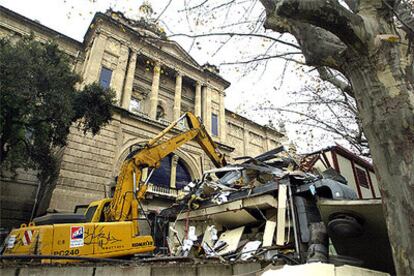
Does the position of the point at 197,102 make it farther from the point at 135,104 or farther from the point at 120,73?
the point at 120,73

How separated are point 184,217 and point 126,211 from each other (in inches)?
104

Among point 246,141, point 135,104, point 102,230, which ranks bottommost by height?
point 102,230

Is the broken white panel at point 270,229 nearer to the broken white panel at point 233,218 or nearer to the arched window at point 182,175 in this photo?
the broken white panel at point 233,218

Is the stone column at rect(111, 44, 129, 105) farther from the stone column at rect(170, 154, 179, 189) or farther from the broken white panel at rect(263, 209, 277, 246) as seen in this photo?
the broken white panel at rect(263, 209, 277, 246)

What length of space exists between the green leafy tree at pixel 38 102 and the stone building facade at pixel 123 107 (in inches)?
82.5

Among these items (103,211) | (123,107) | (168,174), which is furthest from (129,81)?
(103,211)

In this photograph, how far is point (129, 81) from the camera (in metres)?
19.7

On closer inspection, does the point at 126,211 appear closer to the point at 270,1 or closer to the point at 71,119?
the point at 270,1

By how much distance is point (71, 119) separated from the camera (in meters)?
12.3

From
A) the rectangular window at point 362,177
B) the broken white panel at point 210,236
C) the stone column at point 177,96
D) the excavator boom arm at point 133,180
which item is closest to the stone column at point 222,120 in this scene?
the stone column at point 177,96

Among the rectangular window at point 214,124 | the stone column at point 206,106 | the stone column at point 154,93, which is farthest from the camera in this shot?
the rectangular window at point 214,124

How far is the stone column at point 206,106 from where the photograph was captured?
76.9 feet

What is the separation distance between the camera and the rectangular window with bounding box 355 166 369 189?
10098 mm

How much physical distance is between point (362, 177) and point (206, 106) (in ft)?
51.6
